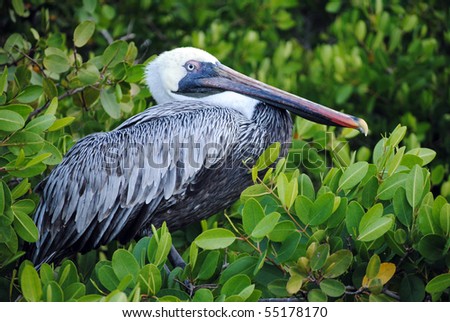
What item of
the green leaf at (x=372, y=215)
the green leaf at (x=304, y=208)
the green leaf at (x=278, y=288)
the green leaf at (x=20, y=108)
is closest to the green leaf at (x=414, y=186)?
the green leaf at (x=372, y=215)

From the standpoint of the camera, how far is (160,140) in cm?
439

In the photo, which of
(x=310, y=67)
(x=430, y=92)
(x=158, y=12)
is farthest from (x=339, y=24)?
(x=158, y=12)

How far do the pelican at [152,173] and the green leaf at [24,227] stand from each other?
679mm

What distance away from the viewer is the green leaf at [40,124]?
3.62 m

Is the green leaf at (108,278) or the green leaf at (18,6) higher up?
the green leaf at (18,6)

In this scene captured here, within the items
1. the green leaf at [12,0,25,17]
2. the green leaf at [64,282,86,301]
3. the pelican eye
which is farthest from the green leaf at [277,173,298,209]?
the green leaf at [12,0,25,17]

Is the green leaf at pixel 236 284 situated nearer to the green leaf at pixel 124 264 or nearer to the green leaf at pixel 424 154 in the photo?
the green leaf at pixel 124 264

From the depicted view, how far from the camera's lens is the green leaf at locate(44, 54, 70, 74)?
14.4 feet

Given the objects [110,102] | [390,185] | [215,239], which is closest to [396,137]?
[390,185]

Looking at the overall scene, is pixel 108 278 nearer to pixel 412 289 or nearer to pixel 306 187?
pixel 306 187

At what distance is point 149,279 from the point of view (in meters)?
3.18

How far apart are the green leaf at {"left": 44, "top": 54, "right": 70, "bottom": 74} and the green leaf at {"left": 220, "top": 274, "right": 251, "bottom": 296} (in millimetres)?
1773
